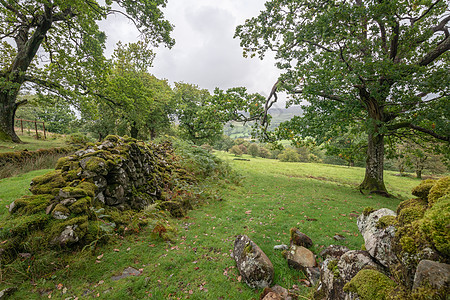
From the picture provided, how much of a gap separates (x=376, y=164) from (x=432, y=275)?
560 inches

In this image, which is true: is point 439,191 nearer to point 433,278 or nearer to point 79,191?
point 433,278

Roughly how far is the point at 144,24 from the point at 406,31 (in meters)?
16.9

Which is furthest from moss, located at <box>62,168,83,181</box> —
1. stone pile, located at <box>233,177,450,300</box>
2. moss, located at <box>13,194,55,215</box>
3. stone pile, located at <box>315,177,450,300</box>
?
stone pile, located at <box>315,177,450,300</box>

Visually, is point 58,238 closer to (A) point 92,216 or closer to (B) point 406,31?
(A) point 92,216

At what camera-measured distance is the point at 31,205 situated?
14.0ft

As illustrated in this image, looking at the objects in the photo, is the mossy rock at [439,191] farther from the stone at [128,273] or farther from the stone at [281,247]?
the stone at [128,273]

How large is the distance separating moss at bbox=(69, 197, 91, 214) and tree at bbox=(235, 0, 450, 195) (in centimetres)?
1172

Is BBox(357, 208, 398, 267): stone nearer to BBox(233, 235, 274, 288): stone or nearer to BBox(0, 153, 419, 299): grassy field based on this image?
BBox(0, 153, 419, 299): grassy field

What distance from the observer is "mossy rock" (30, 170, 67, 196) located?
4.74m

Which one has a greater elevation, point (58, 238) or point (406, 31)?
point (406, 31)

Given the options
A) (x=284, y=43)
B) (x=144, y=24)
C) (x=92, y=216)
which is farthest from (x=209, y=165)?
(x=144, y=24)

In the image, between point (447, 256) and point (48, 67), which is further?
point (48, 67)

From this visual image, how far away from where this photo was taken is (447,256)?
68.2 inches

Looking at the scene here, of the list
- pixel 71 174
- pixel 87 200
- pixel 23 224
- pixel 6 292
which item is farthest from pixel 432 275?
pixel 71 174
